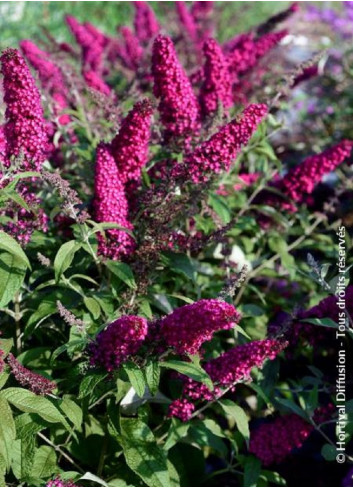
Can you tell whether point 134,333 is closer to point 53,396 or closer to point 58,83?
point 53,396

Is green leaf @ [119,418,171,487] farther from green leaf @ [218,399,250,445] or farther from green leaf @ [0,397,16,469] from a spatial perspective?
green leaf @ [0,397,16,469]

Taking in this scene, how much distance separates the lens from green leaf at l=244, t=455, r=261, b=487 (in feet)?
7.72

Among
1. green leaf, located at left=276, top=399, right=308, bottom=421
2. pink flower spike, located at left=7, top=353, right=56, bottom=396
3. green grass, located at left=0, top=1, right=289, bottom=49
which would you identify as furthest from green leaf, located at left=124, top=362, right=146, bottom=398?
green grass, located at left=0, top=1, right=289, bottom=49

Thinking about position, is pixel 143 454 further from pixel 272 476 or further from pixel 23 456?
pixel 272 476

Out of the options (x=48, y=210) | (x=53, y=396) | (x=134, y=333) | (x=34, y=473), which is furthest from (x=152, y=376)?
(x=48, y=210)

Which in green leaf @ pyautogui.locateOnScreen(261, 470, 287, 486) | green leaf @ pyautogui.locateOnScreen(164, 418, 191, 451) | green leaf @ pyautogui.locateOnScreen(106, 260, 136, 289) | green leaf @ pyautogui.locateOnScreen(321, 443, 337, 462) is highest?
green leaf @ pyautogui.locateOnScreen(106, 260, 136, 289)

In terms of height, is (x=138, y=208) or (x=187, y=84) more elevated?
(x=187, y=84)

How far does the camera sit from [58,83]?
3.72 meters

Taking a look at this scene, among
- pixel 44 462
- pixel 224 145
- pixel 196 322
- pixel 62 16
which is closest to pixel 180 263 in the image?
pixel 224 145

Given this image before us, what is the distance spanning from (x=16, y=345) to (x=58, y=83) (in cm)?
179

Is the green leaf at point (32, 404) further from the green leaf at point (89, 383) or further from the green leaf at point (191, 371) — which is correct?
the green leaf at point (191, 371)

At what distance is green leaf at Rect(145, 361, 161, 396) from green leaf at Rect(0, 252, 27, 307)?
505 millimetres

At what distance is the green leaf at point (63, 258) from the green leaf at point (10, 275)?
0.12 m

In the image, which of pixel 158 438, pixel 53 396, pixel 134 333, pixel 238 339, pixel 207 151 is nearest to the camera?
pixel 134 333
